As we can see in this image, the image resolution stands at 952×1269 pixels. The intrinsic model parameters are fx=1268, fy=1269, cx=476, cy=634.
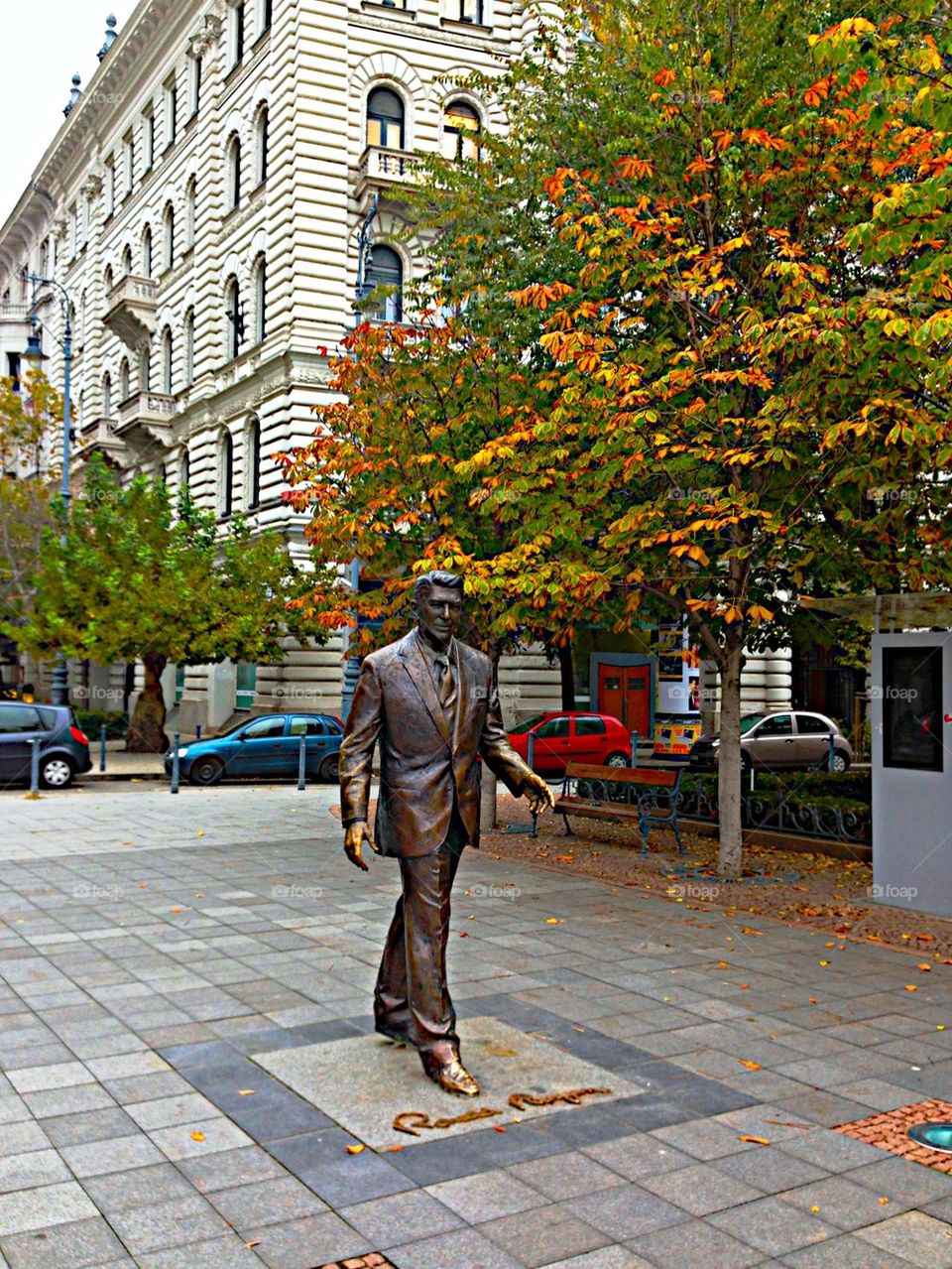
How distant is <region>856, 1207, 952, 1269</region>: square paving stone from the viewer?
4180 millimetres

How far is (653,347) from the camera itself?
11844 millimetres

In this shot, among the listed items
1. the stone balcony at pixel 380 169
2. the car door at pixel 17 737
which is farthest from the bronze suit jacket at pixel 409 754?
the stone balcony at pixel 380 169

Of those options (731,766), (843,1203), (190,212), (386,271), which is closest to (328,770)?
(731,766)

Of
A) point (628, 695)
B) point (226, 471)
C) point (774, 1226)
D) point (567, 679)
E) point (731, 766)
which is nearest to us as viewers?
point (774, 1226)

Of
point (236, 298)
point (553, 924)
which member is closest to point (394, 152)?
point (236, 298)

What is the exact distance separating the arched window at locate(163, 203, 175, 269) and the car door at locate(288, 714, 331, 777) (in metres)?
21.2

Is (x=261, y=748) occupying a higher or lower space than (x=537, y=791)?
lower

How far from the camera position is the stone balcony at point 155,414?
126ft

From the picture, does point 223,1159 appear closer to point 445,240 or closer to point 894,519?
point 894,519

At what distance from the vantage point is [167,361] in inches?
1565

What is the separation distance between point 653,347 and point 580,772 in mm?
5959

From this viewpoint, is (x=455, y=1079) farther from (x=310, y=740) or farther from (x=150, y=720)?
(x=150, y=720)

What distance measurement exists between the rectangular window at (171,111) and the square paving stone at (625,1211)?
3972 cm

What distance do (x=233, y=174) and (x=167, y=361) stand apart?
6947mm
